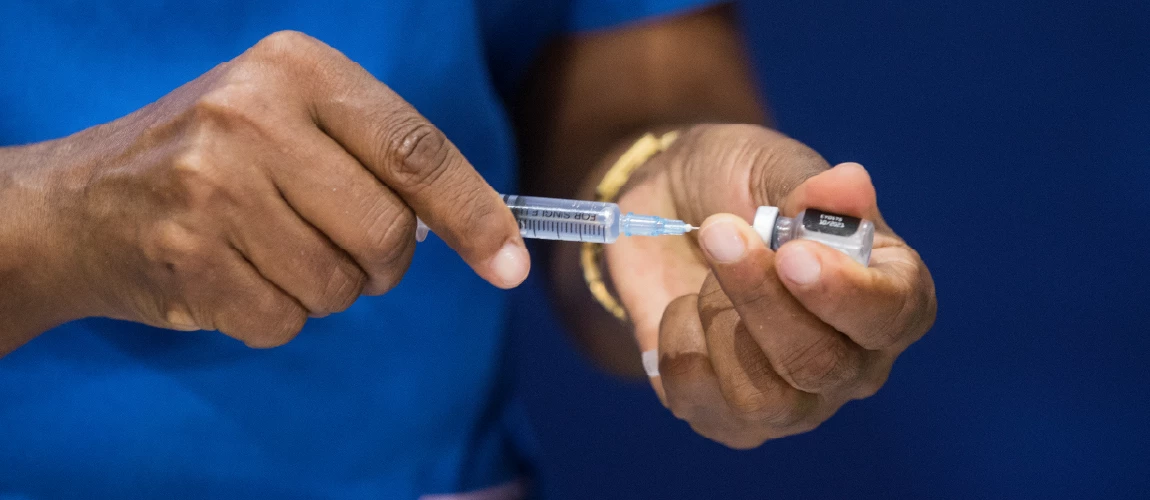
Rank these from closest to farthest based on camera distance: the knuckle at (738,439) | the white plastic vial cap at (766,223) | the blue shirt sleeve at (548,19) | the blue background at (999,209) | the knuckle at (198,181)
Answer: the knuckle at (198,181)
the white plastic vial cap at (766,223)
the knuckle at (738,439)
the blue shirt sleeve at (548,19)
the blue background at (999,209)

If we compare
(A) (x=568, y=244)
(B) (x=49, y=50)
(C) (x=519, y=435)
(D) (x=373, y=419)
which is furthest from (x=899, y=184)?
(B) (x=49, y=50)

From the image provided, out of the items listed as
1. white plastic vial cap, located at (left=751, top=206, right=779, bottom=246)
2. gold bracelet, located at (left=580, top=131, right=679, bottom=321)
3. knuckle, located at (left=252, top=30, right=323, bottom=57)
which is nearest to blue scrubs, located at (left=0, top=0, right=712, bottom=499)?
gold bracelet, located at (left=580, top=131, right=679, bottom=321)

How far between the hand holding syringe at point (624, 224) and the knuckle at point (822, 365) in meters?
0.07

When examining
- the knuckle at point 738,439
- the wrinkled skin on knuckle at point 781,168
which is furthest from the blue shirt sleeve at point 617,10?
the knuckle at point 738,439

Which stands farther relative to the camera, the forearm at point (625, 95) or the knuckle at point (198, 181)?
the forearm at point (625, 95)

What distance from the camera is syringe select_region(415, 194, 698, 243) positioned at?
2.14 feet

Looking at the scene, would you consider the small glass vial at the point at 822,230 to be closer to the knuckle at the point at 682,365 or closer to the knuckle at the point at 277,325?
the knuckle at the point at 682,365

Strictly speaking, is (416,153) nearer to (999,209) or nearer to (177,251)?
(177,251)

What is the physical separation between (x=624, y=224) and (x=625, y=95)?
309mm

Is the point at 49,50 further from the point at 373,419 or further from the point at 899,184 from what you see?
the point at 899,184

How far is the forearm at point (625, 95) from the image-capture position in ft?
2.99

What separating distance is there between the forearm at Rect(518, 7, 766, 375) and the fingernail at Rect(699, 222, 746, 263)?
36 cm

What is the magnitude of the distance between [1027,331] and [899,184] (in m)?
0.27

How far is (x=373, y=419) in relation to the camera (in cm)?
81
